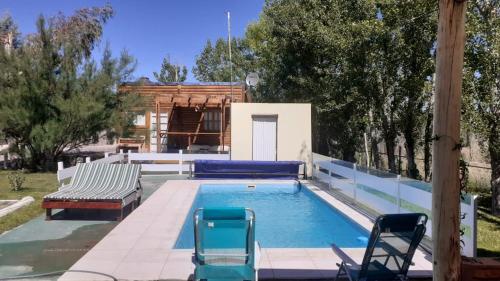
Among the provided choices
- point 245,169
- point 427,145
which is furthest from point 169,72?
point 427,145

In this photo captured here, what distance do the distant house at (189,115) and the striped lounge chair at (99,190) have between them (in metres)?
10.8

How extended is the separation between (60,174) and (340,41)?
9.97 meters

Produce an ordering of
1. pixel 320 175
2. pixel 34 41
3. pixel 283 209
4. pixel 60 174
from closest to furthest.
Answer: pixel 60 174 < pixel 283 209 < pixel 320 175 < pixel 34 41

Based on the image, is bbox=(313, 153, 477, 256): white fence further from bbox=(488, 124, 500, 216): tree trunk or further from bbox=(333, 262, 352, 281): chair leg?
bbox=(488, 124, 500, 216): tree trunk

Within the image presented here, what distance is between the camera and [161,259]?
6141mm

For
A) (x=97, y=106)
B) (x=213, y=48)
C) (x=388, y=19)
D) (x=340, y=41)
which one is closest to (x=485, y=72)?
(x=388, y=19)

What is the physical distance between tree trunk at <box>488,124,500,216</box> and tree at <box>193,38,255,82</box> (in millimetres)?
26075

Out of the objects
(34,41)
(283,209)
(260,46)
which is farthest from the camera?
(260,46)

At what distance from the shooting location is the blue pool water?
832cm

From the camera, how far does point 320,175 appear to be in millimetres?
15180

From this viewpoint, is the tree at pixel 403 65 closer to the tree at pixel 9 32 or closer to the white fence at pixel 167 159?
the white fence at pixel 167 159

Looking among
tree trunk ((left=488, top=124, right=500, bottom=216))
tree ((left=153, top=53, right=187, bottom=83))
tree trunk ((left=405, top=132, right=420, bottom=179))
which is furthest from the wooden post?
tree ((left=153, top=53, right=187, bottom=83))

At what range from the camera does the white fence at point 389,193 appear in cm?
576

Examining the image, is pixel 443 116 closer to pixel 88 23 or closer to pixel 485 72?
pixel 485 72
